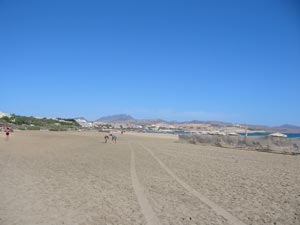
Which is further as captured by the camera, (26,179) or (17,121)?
(17,121)

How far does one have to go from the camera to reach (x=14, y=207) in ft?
21.8

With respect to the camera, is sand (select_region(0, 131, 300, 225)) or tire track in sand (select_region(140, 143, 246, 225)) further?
sand (select_region(0, 131, 300, 225))

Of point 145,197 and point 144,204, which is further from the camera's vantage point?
point 145,197

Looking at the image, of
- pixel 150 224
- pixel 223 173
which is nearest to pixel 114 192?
pixel 150 224

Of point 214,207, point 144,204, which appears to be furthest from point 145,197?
point 214,207

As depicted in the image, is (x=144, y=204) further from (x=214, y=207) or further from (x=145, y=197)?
(x=214, y=207)

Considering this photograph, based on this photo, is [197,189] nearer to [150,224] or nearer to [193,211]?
[193,211]

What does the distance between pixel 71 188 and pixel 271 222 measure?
4910mm

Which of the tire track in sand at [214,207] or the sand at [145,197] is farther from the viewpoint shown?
the sand at [145,197]

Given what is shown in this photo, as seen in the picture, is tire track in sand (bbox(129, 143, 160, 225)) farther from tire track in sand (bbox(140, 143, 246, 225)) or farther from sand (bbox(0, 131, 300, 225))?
tire track in sand (bbox(140, 143, 246, 225))

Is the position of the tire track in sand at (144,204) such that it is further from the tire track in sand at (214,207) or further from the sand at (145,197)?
the tire track in sand at (214,207)

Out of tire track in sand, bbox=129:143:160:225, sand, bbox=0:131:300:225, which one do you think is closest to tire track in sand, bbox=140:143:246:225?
sand, bbox=0:131:300:225

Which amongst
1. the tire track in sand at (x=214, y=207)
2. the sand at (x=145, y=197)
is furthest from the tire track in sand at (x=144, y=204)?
the tire track in sand at (x=214, y=207)

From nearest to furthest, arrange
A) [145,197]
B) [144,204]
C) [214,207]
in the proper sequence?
[214,207] → [144,204] → [145,197]
